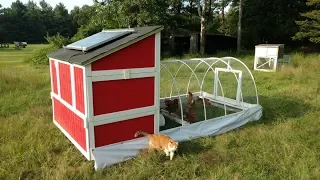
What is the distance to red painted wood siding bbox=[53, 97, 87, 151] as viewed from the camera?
14.4 feet

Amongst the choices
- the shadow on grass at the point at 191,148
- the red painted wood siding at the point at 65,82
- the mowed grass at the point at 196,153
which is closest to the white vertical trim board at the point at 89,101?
the mowed grass at the point at 196,153

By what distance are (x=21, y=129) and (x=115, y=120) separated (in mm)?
2532

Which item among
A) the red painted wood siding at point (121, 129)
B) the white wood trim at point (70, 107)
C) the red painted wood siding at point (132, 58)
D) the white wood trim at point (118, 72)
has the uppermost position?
the red painted wood siding at point (132, 58)

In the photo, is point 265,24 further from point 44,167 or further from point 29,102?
point 44,167

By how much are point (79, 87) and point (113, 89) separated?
1.93 feet

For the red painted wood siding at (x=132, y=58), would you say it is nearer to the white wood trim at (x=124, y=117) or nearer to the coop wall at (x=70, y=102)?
the coop wall at (x=70, y=102)

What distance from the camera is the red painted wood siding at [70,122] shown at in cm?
439

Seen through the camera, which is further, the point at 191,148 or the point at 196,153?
the point at 191,148

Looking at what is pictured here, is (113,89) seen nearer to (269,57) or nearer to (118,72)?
(118,72)

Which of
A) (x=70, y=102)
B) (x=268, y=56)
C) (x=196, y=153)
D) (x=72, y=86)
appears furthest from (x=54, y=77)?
(x=268, y=56)

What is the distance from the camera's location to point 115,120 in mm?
4305

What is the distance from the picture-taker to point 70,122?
497cm

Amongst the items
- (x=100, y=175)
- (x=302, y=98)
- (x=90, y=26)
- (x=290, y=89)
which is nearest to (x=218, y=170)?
(x=100, y=175)

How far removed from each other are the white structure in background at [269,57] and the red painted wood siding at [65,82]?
12.7m
